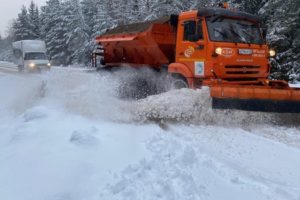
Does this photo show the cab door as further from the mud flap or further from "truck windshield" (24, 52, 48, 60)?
"truck windshield" (24, 52, 48, 60)

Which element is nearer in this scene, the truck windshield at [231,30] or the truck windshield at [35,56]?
the truck windshield at [231,30]

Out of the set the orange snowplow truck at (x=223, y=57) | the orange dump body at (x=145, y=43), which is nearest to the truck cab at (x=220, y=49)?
the orange snowplow truck at (x=223, y=57)

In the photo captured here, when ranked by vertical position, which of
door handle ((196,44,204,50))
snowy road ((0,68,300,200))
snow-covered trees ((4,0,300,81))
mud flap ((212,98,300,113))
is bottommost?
snowy road ((0,68,300,200))

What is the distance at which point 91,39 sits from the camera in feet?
146

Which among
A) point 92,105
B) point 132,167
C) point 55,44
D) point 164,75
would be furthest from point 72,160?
point 55,44

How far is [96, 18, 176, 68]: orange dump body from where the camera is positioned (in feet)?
37.1

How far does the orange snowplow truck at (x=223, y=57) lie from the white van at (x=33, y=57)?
22.6 meters

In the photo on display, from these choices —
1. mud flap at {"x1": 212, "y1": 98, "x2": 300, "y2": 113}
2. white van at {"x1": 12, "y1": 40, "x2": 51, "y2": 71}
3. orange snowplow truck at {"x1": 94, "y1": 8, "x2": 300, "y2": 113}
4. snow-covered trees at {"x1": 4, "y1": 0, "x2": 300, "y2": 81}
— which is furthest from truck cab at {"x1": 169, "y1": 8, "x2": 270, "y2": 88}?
white van at {"x1": 12, "y1": 40, "x2": 51, "y2": 71}

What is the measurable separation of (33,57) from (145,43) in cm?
2367

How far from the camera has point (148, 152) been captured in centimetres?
551

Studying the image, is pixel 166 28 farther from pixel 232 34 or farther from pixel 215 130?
pixel 215 130

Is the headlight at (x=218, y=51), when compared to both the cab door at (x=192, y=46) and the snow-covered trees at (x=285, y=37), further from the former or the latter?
the snow-covered trees at (x=285, y=37)

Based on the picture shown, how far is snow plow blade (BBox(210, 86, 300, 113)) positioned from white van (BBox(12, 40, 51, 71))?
25854 mm

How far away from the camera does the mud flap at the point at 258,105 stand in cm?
803
